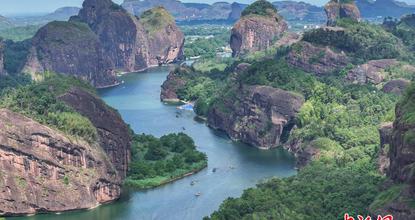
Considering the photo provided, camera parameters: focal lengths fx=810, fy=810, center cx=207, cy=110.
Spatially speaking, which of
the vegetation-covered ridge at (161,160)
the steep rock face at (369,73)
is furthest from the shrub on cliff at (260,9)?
the vegetation-covered ridge at (161,160)

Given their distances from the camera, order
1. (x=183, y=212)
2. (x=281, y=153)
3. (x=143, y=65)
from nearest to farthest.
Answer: (x=183, y=212) → (x=281, y=153) → (x=143, y=65)

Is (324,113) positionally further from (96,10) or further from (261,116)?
(96,10)

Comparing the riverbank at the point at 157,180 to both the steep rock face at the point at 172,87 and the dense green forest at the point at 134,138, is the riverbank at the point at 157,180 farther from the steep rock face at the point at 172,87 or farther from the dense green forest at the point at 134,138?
the steep rock face at the point at 172,87

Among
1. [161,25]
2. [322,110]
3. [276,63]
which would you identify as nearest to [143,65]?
[161,25]

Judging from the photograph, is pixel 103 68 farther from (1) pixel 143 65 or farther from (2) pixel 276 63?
(2) pixel 276 63

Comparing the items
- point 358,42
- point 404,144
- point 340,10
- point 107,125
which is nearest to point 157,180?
point 107,125
